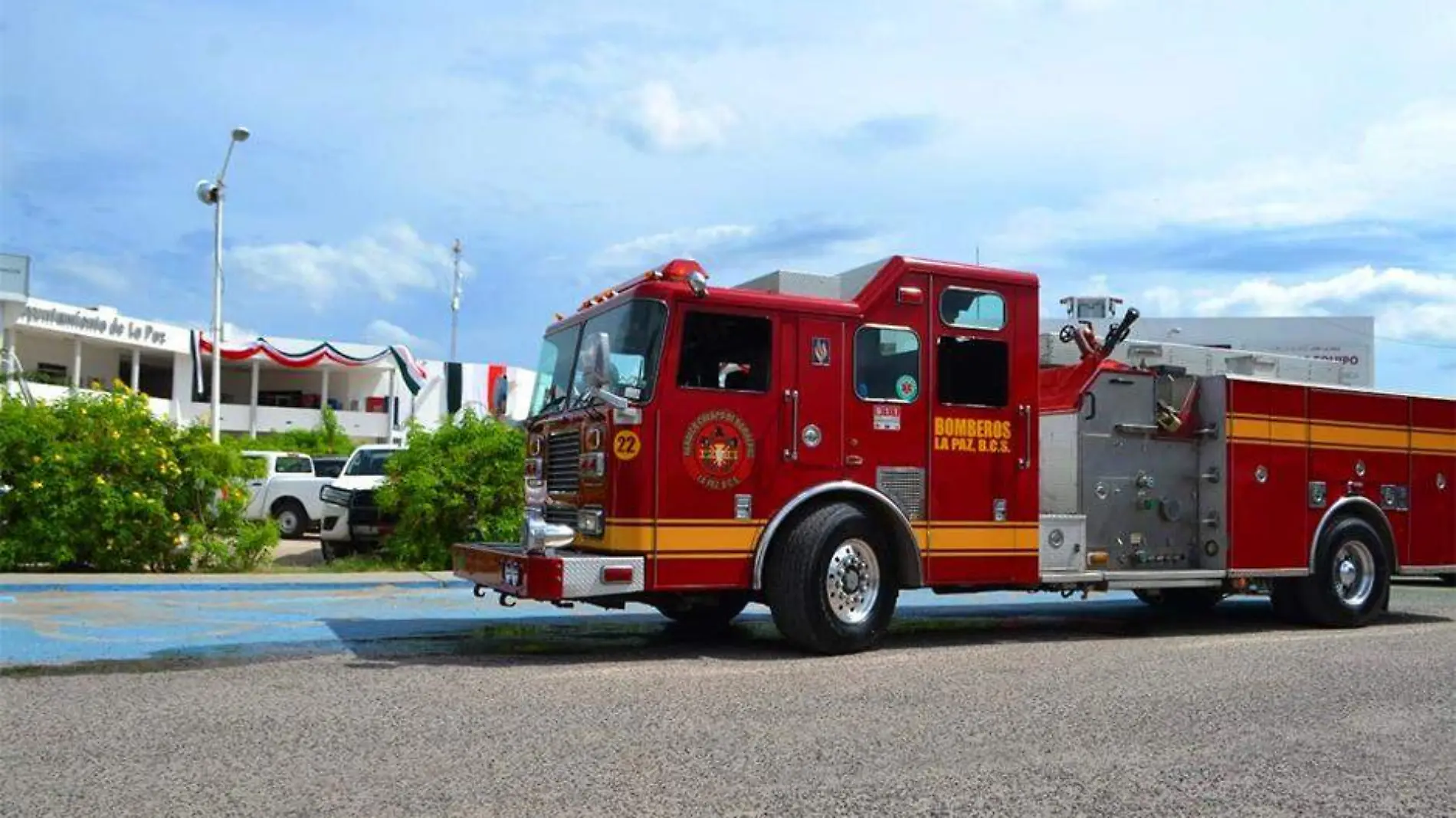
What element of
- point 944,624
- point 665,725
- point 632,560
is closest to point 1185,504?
point 944,624

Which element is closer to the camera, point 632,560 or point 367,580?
point 632,560

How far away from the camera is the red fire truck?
9227 millimetres

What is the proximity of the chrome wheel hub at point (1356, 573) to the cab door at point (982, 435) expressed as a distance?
3943 mm

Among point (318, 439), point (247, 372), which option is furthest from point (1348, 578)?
point (247, 372)

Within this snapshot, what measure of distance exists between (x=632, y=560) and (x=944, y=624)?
4589 mm

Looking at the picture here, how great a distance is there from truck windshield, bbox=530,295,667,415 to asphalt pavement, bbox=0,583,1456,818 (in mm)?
1977

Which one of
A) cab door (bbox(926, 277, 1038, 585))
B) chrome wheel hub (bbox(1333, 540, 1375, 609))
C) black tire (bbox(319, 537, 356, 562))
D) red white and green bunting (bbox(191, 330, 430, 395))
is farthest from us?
red white and green bunting (bbox(191, 330, 430, 395))

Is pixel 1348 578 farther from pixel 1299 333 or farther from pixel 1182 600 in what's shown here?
pixel 1299 333

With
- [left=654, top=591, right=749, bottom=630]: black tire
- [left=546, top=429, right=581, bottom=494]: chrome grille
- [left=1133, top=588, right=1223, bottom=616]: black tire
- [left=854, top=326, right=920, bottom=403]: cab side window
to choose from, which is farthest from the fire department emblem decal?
[left=1133, top=588, right=1223, bottom=616]: black tire

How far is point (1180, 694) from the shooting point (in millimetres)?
8188

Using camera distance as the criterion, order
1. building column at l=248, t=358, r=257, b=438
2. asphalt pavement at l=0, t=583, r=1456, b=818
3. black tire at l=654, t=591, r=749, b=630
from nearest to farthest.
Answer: asphalt pavement at l=0, t=583, r=1456, b=818 < black tire at l=654, t=591, r=749, b=630 < building column at l=248, t=358, r=257, b=438

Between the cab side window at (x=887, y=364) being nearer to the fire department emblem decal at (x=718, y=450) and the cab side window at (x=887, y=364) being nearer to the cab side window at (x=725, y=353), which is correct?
the cab side window at (x=725, y=353)

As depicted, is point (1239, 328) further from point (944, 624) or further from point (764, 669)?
point (764, 669)

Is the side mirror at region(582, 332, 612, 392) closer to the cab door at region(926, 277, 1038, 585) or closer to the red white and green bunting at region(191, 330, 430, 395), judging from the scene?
the cab door at region(926, 277, 1038, 585)
